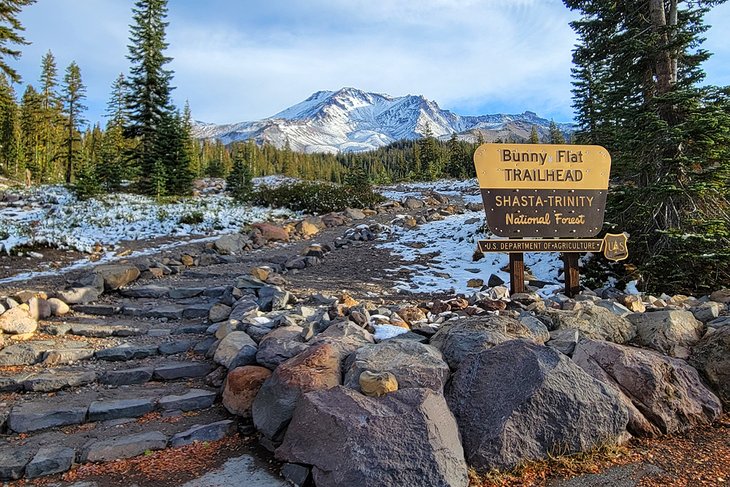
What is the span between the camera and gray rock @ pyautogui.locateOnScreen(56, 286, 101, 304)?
686 centimetres

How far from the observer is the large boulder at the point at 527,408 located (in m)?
2.98

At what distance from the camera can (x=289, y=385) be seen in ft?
11.2

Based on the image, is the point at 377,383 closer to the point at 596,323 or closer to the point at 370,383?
the point at 370,383

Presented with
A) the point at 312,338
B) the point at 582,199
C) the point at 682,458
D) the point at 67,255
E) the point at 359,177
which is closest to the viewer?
the point at 682,458

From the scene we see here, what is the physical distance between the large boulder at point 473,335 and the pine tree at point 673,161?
4298 mm

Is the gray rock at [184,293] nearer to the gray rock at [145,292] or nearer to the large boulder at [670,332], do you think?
the gray rock at [145,292]

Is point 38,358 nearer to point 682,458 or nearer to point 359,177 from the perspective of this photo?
point 682,458

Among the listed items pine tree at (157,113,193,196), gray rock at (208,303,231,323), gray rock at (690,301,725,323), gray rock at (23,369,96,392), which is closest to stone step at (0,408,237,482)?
gray rock at (23,369,96,392)

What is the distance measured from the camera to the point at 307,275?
9.31 m

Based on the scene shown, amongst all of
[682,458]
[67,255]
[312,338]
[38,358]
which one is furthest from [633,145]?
[67,255]

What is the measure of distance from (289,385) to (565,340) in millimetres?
2669

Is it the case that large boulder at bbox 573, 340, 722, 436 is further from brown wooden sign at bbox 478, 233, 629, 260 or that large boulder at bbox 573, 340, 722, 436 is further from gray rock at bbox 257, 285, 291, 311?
gray rock at bbox 257, 285, 291, 311

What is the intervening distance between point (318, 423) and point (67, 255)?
427 inches

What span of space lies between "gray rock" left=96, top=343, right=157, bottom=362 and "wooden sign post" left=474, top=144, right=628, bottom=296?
4.71 m
